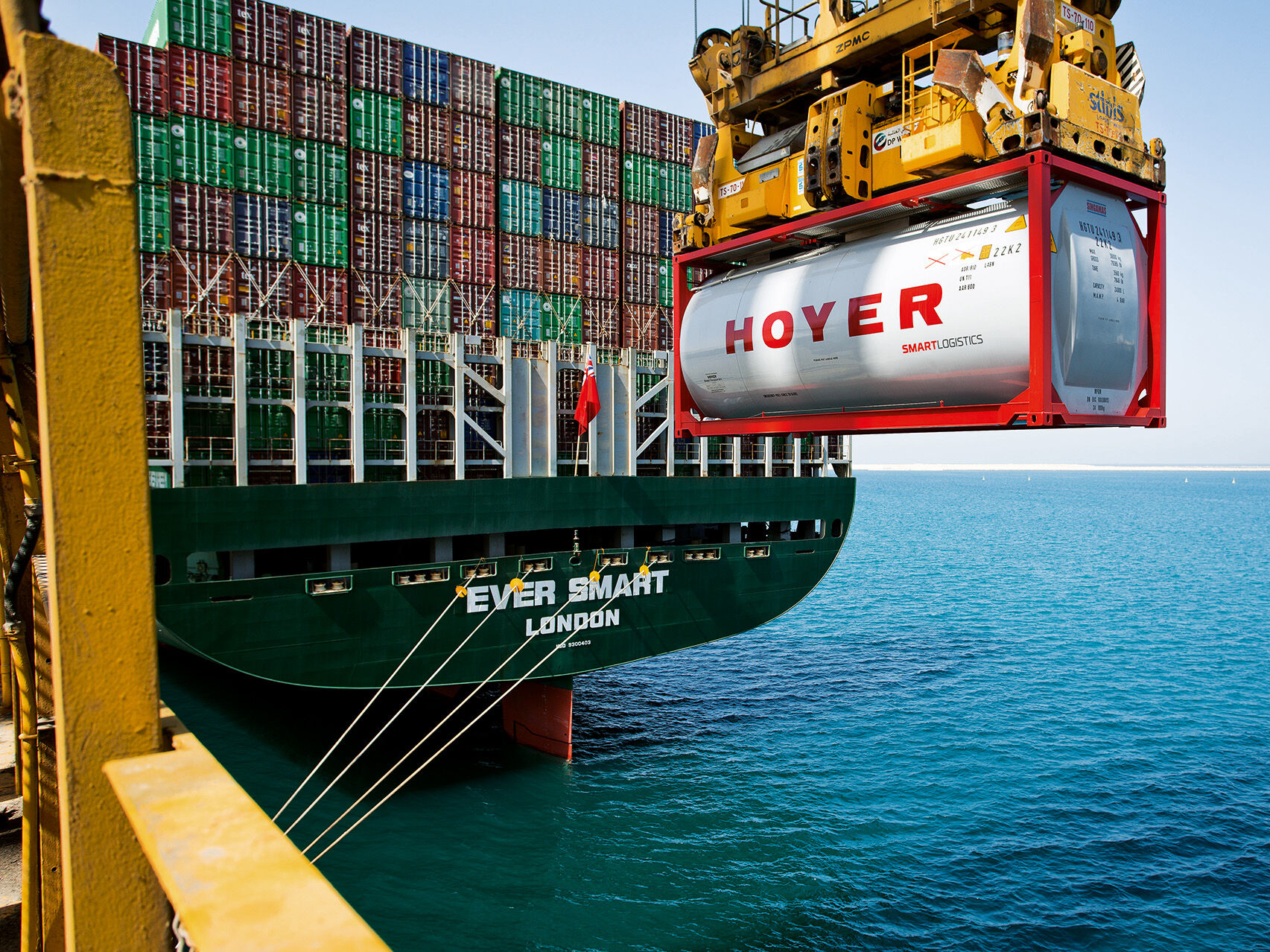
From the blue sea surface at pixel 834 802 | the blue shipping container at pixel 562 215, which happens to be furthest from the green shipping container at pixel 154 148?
the blue sea surface at pixel 834 802

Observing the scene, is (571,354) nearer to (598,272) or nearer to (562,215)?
(598,272)

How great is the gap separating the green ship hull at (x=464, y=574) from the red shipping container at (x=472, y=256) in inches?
309

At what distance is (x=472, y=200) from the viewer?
25.1 meters

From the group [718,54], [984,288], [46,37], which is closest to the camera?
[46,37]

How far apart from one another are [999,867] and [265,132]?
23650mm

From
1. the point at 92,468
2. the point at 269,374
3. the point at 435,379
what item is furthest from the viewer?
the point at 435,379

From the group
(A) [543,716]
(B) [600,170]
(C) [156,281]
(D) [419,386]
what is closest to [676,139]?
(B) [600,170]

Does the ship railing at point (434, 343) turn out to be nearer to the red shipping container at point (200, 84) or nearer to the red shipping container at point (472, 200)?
the red shipping container at point (472, 200)

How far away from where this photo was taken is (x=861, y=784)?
1998cm

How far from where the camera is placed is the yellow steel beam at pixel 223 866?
7.98ft

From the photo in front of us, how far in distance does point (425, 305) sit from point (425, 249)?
1.64 meters

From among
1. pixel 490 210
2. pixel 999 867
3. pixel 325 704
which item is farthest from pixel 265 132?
pixel 999 867

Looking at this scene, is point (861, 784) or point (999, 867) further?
point (861, 784)

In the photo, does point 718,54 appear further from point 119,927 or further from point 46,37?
point 119,927
